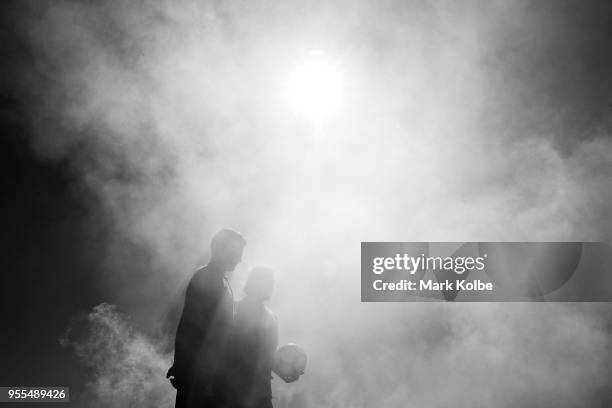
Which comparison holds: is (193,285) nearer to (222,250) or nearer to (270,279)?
(222,250)

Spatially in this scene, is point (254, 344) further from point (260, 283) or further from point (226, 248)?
point (226, 248)

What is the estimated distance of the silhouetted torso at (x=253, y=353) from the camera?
2.43 meters

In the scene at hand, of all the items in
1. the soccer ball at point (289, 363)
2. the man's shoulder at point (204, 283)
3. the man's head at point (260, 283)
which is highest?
the man's head at point (260, 283)

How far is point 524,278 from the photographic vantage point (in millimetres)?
10234

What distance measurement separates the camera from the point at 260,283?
101 inches

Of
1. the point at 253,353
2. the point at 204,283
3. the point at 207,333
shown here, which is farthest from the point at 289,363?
the point at 204,283

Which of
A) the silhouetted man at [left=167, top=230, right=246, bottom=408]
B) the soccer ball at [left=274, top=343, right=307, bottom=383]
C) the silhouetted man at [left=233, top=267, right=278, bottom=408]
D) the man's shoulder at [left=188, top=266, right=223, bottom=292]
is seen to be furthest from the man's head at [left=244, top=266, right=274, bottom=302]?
the soccer ball at [left=274, top=343, right=307, bottom=383]

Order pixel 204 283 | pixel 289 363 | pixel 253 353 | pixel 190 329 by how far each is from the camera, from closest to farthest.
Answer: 1. pixel 190 329
2. pixel 204 283
3. pixel 253 353
4. pixel 289 363

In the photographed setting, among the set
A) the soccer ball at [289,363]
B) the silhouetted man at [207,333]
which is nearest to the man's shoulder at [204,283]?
the silhouetted man at [207,333]

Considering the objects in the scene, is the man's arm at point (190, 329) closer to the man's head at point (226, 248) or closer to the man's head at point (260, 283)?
the man's head at point (226, 248)

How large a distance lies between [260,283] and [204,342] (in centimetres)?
54

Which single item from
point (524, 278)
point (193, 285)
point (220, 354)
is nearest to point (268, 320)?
point (220, 354)

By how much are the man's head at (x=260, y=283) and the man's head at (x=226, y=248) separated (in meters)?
0.27

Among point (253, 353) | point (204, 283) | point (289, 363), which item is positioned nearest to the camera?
point (204, 283)
